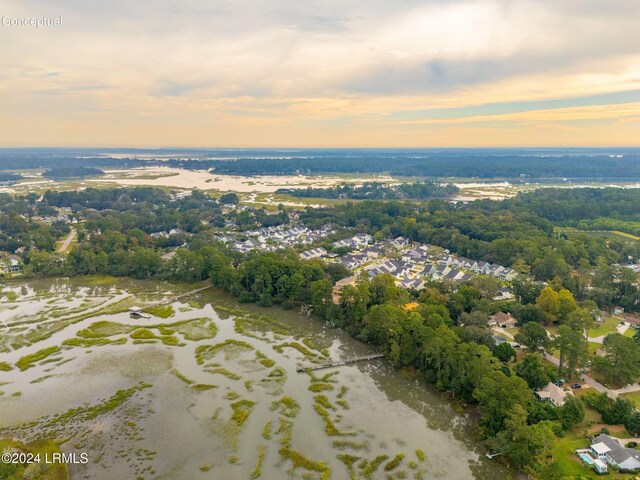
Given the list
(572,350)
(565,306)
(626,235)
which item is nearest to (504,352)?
(572,350)

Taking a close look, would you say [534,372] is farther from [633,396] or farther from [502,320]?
[502,320]

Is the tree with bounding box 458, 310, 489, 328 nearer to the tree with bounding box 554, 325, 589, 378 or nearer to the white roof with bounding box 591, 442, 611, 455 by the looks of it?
the tree with bounding box 554, 325, 589, 378

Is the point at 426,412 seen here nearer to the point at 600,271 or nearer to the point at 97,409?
the point at 97,409

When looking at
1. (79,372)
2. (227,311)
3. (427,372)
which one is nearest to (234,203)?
(227,311)

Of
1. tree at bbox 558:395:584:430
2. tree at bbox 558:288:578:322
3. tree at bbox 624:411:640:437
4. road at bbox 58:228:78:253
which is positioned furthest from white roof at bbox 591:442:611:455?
road at bbox 58:228:78:253

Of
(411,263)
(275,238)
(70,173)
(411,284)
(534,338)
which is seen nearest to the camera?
(534,338)

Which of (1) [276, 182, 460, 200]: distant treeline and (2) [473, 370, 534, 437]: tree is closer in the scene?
(2) [473, 370, 534, 437]: tree
